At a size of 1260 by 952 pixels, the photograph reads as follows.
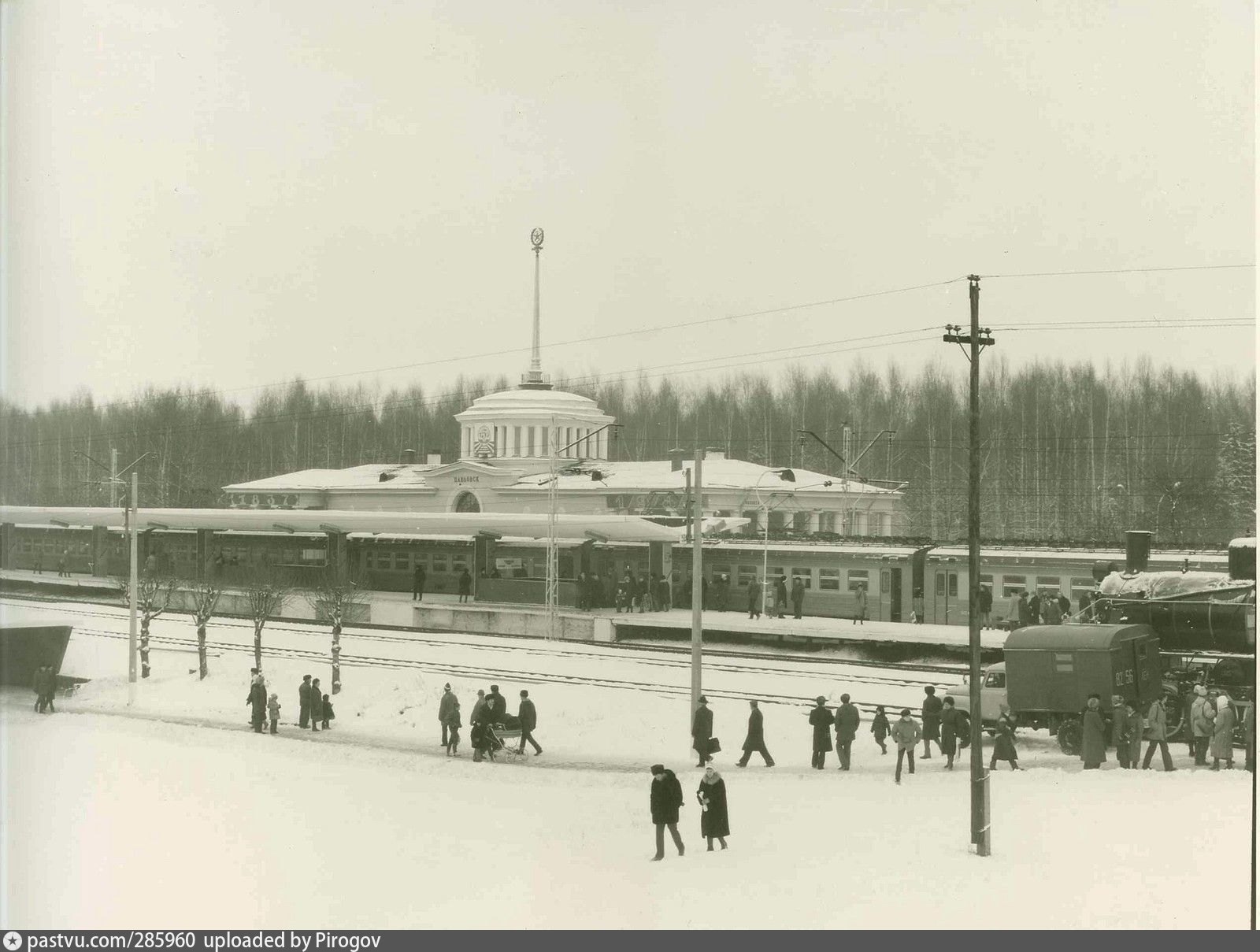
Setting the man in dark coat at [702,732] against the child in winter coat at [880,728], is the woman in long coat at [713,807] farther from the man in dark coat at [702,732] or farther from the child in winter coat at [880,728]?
the child in winter coat at [880,728]

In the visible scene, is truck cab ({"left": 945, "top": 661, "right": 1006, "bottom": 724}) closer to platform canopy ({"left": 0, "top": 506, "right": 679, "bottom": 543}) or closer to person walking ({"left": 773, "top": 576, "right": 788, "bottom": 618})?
person walking ({"left": 773, "top": 576, "right": 788, "bottom": 618})

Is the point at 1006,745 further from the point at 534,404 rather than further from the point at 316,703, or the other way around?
the point at 534,404

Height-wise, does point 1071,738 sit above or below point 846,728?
below

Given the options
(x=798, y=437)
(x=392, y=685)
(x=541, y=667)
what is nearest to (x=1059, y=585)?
(x=541, y=667)

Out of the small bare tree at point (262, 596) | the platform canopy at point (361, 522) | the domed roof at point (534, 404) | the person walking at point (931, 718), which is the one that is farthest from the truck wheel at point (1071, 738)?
the domed roof at point (534, 404)

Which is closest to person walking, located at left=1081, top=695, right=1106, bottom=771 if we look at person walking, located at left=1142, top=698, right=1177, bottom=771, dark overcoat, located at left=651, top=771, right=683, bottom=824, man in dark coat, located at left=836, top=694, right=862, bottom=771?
person walking, located at left=1142, top=698, right=1177, bottom=771

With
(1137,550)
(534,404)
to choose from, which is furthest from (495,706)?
(534,404)
